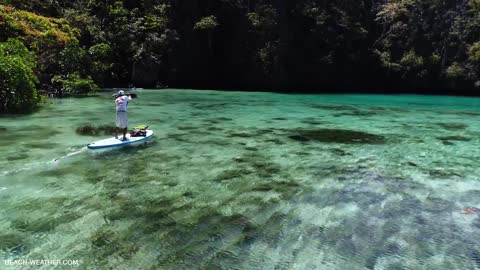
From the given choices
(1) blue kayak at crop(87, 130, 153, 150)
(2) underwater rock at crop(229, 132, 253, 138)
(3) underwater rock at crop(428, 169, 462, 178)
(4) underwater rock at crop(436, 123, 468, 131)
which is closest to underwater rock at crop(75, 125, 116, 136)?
(1) blue kayak at crop(87, 130, 153, 150)

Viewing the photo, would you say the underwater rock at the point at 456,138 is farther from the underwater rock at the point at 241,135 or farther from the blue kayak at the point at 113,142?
the blue kayak at the point at 113,142

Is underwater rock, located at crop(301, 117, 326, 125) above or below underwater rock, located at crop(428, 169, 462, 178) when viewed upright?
above

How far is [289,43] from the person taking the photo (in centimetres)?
4816

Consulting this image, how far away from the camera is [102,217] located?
679cm

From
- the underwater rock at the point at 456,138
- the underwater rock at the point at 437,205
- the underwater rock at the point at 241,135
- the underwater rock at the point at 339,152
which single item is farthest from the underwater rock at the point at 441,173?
the underwater rock at the point at 241,135

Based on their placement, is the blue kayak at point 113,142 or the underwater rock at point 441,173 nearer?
the underwater rock at point 441,173

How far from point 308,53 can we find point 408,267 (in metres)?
45.3

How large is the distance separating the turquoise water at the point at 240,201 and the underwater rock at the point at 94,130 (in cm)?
78

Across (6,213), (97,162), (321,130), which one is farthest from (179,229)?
(321,130)

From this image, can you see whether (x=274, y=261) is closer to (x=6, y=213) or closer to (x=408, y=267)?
(x=408, y=267)

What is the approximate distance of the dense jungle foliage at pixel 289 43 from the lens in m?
47.1

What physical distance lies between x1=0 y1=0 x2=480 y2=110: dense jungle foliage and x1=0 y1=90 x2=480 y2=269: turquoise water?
110 feet

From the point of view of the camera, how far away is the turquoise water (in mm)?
5684

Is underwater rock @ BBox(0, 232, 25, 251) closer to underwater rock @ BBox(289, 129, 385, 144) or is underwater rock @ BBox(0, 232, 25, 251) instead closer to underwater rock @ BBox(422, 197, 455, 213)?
underwater rock @ BBox(422, 197, 455, 213)
